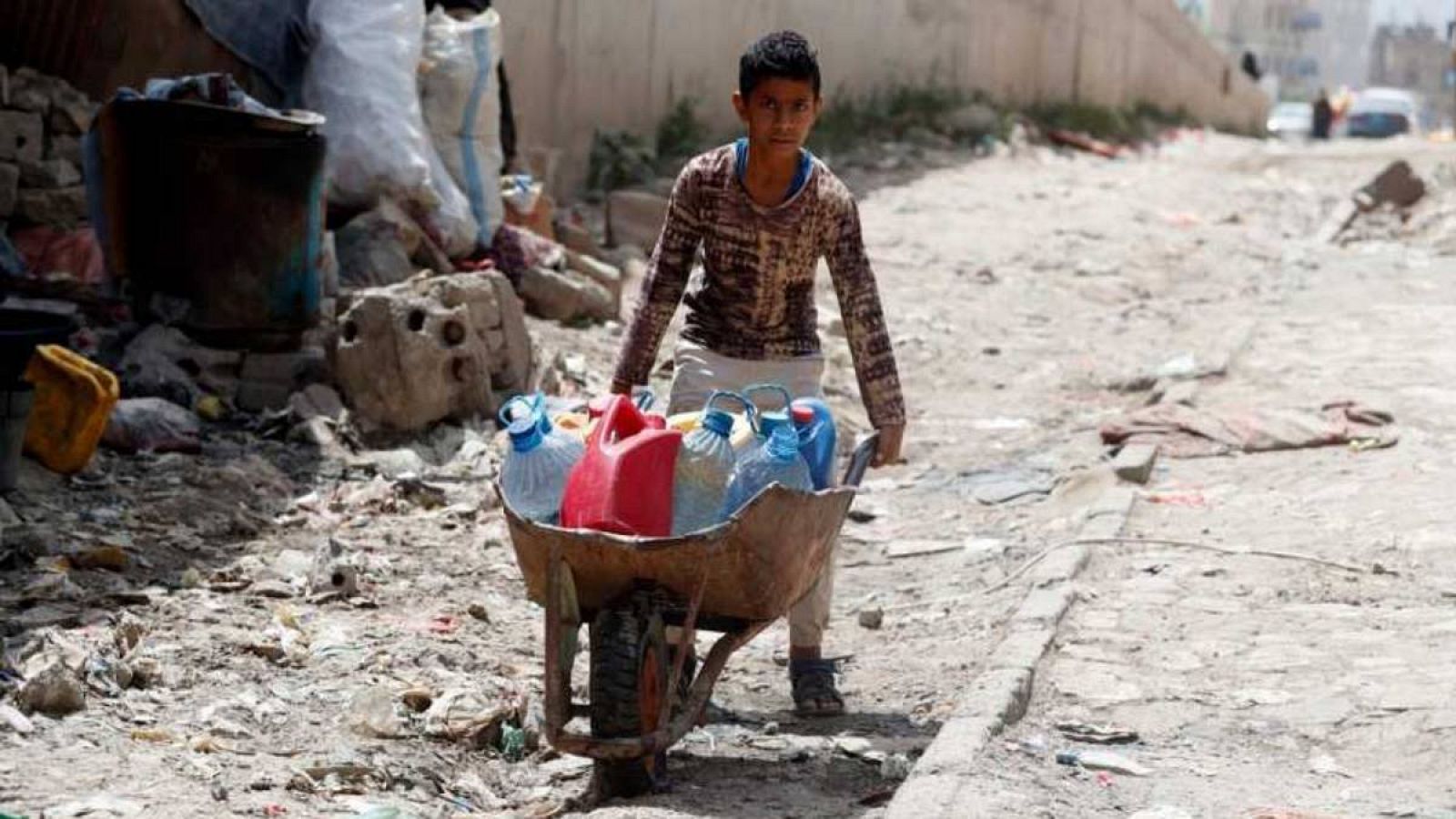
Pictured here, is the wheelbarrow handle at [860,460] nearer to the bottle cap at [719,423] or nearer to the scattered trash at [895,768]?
the bottle cap at [719,423]

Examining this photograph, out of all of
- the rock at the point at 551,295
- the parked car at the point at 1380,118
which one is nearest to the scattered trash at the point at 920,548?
the rock at the point at 551,295

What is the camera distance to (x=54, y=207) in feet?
30.6

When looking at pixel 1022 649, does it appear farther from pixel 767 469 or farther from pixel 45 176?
pixel 45 176

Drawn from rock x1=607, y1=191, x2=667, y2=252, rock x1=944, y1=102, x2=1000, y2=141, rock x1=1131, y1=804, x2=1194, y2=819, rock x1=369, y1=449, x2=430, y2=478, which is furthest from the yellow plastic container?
rock x1=944, y1=102, x2=1000, y2=141

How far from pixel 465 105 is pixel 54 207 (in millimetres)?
2080

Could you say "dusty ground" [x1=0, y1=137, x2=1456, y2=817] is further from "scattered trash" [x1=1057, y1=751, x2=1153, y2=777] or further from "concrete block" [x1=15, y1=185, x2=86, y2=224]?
"concrete block" [x1=15, y1=185, x2=86, y2=224]

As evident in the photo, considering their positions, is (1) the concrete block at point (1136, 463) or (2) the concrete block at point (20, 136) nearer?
(1) the concrete block at point (1136, 463)

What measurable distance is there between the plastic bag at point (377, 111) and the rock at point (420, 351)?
127 centimetres

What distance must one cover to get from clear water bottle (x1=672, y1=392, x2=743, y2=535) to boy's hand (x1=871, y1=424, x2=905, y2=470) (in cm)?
78

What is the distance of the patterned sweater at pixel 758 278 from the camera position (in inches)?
210

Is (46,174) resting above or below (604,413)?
below

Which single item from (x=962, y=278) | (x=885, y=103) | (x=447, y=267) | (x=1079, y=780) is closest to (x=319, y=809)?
(x=1079, y=780)

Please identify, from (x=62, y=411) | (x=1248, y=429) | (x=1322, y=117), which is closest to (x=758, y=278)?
(x=62, y=411)

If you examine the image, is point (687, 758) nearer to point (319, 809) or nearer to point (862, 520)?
point (319, 809)
